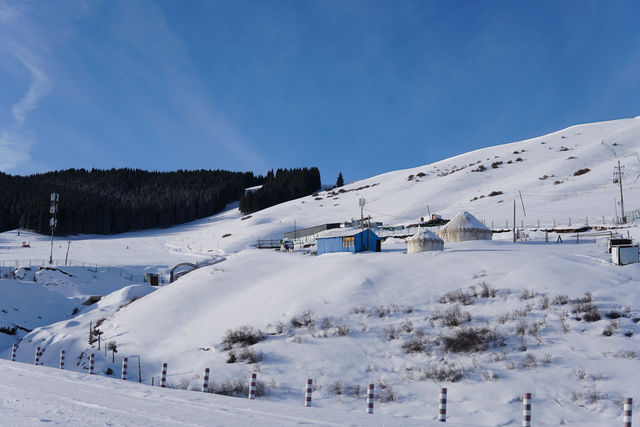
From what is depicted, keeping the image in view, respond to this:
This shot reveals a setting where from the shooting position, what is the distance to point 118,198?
14275 cm

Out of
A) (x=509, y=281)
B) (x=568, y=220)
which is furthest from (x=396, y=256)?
(x=568, y=220)

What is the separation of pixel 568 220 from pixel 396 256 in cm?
2689

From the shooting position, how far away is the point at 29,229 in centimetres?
9781

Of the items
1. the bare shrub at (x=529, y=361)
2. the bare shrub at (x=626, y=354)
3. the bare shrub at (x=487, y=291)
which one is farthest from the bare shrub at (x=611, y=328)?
the bare shrub at (x=487, y=291)

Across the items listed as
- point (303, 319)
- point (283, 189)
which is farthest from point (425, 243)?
point (283, 189)

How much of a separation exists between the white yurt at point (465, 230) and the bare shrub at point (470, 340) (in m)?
23.1

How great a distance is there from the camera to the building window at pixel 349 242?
37.8 metres

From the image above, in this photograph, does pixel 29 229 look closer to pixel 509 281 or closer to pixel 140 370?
pixel 140 370

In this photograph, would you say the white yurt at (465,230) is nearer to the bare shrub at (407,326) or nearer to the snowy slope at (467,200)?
the snowy slope at (467,200)

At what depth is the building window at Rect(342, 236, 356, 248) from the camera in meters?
37.8

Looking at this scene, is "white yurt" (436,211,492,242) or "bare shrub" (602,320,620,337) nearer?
"bare shrub" (602,320,620,337)

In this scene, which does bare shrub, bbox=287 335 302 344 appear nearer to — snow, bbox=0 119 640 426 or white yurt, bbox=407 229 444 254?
snow, bbox=0 119 640 426

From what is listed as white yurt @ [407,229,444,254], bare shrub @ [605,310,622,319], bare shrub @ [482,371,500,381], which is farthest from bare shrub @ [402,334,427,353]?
white yurt @ [407,229,444,254]

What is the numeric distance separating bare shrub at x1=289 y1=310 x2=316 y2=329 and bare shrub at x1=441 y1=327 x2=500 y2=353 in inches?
227
